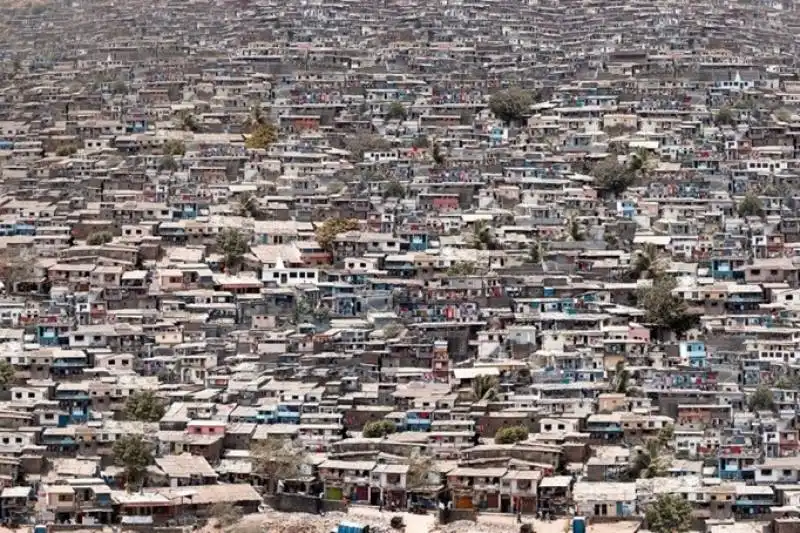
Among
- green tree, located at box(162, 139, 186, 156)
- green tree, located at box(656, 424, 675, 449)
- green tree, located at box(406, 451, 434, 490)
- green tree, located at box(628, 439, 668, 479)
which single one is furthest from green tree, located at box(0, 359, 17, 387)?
green tree, located at box(162, 139, 186, 156)

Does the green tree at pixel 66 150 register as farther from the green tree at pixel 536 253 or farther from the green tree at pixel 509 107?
the green tree at pixel 536 253

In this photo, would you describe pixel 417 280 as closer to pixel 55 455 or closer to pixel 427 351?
pixel 427 351

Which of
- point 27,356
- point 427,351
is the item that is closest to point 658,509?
→ point 427,351

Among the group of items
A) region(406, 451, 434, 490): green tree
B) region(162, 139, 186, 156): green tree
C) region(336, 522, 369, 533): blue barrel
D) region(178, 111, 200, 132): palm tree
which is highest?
region(178, 111, 200, 132): palm tree

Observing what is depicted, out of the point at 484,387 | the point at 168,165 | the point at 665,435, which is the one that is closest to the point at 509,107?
the point at 168,165

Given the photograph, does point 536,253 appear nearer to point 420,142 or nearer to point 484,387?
point 484,387

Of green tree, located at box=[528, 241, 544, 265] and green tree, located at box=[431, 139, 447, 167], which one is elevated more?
green tree, located at box=[431, 139, 447, 167]

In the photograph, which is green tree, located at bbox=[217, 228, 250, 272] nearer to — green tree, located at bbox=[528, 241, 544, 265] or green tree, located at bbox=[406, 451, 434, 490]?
green tree, located at bbox=[528, 241, 544, 265]

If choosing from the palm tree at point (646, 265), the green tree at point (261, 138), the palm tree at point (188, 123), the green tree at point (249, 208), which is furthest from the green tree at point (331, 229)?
the palm tree at point (188, 123)
